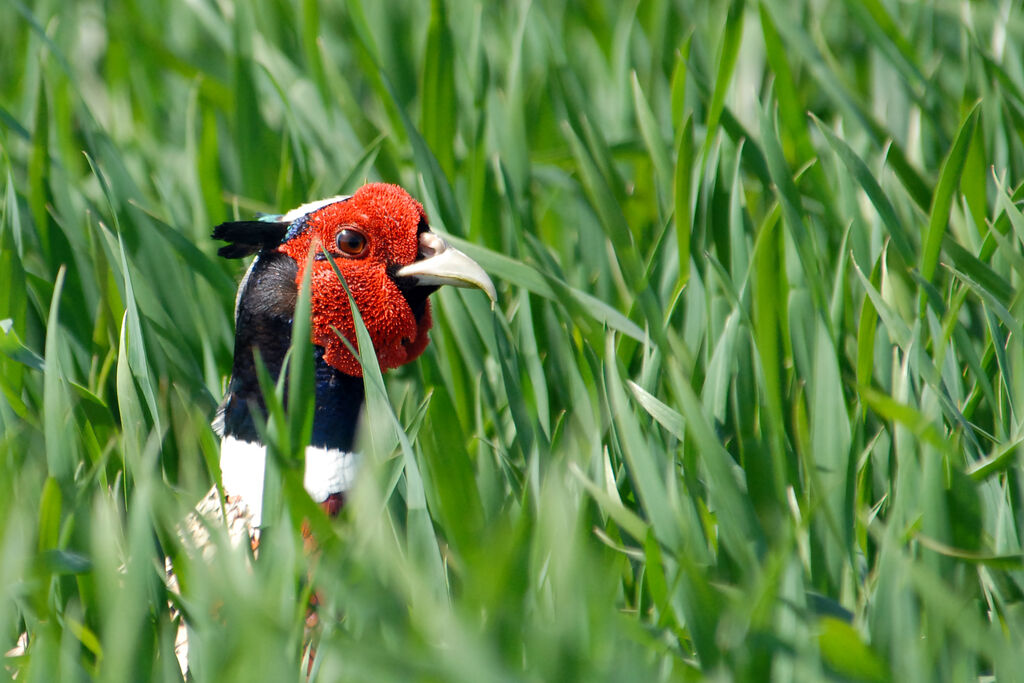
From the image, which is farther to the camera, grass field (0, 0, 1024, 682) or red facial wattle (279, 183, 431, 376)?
red facial wattle (279, 183, 431, 376)

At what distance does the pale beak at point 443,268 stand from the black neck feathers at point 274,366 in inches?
7.7

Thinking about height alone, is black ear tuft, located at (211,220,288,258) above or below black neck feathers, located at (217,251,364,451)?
above

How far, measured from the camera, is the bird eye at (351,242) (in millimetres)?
1780

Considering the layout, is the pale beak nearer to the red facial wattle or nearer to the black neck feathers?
the red facial wattle

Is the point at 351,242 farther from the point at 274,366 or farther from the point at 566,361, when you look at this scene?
the point at 566,361

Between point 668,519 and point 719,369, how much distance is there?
46 centimetres

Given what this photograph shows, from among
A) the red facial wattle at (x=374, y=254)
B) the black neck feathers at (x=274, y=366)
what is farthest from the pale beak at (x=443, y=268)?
the black neck feathers at (x=274, y=366)

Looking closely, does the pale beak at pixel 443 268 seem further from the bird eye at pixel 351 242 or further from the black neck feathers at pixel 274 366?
the black neck feathers at pixel 274 366

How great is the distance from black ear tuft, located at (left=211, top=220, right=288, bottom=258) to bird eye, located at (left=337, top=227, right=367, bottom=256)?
0.32 feet

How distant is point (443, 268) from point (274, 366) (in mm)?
313

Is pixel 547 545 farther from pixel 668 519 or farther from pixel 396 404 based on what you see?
pixel 396 404

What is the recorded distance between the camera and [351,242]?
179cm

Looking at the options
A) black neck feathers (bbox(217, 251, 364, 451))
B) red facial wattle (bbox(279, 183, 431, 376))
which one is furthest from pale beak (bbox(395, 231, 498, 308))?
black neck feathers (bbox(217, 251, 364, 451))

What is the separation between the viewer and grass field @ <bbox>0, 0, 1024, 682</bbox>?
3.71 ft
